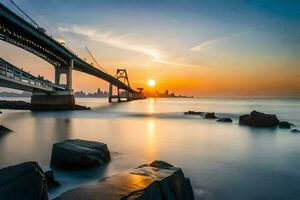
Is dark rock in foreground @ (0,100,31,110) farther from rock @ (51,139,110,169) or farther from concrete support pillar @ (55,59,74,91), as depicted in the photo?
rock @ (51,139,110,169)

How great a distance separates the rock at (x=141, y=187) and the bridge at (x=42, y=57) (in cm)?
2628

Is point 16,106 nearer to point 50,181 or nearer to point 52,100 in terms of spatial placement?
point 52,100

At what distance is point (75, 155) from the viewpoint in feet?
28.4

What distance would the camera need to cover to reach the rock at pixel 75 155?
8586mm

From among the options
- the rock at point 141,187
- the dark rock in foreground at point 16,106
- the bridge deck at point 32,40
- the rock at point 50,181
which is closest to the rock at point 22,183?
the rock at point 141,187

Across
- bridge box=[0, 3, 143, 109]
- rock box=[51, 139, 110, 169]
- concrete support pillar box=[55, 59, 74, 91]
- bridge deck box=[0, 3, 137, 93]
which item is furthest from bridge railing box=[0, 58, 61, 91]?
rock box=[51, 139, 110, 169]

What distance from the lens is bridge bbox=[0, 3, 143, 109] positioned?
30625mm

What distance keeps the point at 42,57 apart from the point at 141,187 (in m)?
52.3

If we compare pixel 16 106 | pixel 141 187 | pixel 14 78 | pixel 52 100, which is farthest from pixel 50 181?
pixel 16 106

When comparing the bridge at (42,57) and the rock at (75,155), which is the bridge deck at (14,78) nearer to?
the bridge at (42,57)

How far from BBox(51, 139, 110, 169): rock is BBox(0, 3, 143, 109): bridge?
2189 cm

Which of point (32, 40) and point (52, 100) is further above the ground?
point (32, 40)

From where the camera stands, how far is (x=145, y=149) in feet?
47.5

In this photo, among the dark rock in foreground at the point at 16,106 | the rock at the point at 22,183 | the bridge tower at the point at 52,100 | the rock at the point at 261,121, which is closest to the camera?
the rock at the point at 22,183
